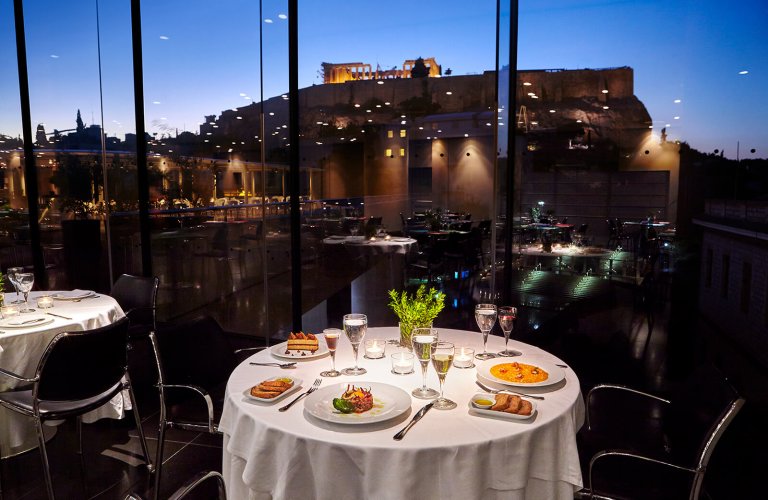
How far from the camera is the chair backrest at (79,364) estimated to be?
7.88 feet

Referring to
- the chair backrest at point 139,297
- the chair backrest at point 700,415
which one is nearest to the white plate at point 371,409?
the chair backrest at point 700,415

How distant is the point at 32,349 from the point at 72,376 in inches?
28.1

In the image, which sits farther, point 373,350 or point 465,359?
point 373,350

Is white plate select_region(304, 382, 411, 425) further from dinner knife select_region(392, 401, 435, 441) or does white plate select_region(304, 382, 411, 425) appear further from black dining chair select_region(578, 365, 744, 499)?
black dining chair select_region(578, 365, 744, 499)

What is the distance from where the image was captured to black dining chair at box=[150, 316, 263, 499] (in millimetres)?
2536

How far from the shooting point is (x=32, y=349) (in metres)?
2.97

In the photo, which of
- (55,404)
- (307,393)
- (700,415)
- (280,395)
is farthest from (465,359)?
(55,404)

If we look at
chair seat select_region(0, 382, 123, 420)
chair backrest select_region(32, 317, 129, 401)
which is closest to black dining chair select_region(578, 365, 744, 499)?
chair backrest select_region(32, 317, 129, 401)

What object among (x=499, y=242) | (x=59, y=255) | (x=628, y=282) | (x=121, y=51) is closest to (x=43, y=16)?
(x=121, y=51)

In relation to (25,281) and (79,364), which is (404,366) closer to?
(79,364)

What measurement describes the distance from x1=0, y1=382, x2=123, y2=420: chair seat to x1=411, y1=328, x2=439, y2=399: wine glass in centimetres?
185

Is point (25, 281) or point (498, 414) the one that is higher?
point (25, 281)

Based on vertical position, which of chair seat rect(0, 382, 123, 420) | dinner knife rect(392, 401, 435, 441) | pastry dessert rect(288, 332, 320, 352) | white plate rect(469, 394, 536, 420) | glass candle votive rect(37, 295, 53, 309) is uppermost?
pastry dessert rect(288, 332, 320, 352)

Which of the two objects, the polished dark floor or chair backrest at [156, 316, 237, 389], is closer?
chair backrest at [156, 316, 237, 389]
